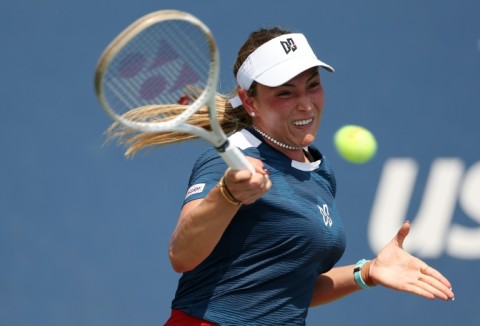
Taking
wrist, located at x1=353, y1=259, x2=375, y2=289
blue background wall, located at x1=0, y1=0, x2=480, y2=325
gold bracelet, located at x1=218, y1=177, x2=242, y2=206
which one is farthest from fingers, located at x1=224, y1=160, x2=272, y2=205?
blue background wall, located at x1=0, y1=0, x2=480, y2=325

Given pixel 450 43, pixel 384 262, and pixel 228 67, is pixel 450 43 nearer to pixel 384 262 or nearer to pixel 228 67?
pixel 228 67

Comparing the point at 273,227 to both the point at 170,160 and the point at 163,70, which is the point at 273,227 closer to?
the point at 163,70

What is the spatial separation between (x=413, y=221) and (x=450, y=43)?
872 millimetres

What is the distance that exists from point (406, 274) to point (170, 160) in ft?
6.88

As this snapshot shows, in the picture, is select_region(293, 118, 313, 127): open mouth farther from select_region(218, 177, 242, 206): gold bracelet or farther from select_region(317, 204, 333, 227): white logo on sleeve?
select_region(218, 177, 242, 206): gold bracelet

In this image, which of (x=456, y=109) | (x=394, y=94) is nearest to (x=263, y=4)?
(x=394, y=94)

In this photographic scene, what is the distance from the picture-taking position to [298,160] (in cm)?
288

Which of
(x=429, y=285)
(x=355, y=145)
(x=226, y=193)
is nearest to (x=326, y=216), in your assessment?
(x=429, y=285)

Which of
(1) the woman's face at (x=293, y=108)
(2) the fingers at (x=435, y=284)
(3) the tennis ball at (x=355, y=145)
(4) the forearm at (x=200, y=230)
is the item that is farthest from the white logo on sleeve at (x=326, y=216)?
(3) the tennis ball at (x=355, y=145)

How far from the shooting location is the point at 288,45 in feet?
9.30

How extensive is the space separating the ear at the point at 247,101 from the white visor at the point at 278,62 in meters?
0.02

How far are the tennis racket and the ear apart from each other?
296mm

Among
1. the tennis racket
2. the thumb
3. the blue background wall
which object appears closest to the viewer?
the tennis racket

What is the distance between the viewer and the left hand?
2.69 m
